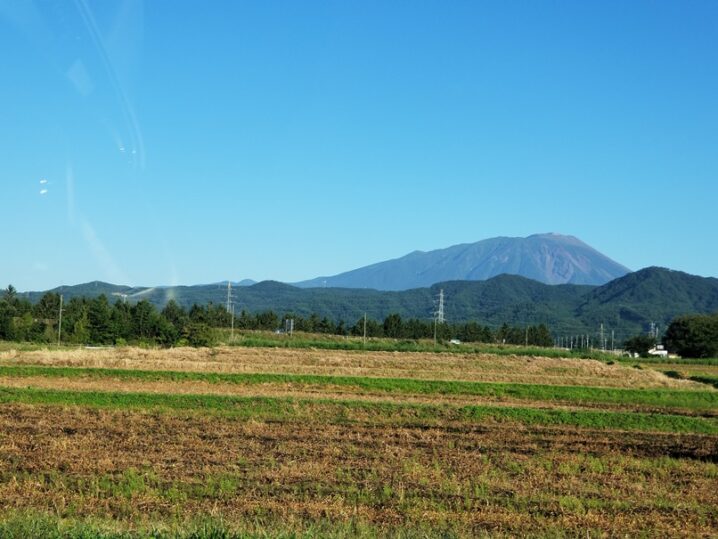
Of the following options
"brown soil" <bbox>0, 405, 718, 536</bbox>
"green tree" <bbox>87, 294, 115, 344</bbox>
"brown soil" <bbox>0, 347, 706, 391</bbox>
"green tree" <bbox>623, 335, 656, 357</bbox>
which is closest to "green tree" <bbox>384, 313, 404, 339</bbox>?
"green tree" <bbox>623, 335, 656, 357</bbox>

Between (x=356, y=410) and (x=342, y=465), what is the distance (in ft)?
35.8

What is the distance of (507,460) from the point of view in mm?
17438

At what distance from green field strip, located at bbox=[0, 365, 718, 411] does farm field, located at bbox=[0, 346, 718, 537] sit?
210cm

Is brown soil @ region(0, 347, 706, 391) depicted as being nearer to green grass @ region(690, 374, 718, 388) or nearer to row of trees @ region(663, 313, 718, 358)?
green grass @ region(690, 374, 718, 388)

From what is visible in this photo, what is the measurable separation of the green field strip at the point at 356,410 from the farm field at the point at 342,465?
101mm

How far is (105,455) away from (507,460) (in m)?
8.56

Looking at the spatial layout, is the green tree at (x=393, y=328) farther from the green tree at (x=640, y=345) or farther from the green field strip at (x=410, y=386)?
the green field strip at (x=410, y=386)

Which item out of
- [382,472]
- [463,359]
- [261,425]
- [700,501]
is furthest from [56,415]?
[463,359]

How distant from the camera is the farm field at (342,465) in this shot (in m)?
11.6

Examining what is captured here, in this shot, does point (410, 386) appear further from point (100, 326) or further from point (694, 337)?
point (694, 337)

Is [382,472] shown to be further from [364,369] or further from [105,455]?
[364,369]

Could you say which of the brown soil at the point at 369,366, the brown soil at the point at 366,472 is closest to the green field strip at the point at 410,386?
the brown soil at the point at 369,366

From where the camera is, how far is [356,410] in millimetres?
27047

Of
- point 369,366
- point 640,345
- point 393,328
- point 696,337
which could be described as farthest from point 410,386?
point 640,345
